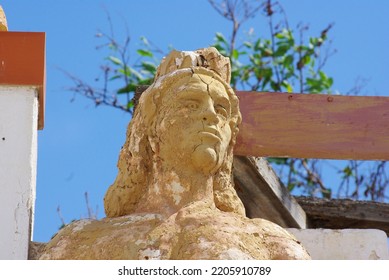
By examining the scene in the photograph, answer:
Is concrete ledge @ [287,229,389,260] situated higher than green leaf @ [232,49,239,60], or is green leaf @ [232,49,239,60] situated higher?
green leaf @ [232,49,239,60]

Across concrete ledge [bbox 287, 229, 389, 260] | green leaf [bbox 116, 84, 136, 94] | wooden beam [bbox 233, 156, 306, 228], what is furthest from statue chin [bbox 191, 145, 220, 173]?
green leaf [bbox 116, 84, 136, 94]

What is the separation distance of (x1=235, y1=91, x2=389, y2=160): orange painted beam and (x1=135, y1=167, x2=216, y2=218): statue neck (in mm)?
1472

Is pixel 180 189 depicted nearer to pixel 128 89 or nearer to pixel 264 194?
pixel 264 194

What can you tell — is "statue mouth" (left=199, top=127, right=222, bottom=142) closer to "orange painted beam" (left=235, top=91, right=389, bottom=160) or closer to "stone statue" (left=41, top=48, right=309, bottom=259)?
"stone statue" (left=41, top=48, right=309, bottom=259)

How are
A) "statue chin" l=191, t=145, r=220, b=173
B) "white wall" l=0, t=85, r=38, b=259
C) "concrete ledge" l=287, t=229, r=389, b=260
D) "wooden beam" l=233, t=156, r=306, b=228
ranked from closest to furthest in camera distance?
"statue chin" l=191, t=145, r=220, b=173 → "white wall" l=0, t=85, r=38, b=259 → "concrete ledge" l=287, t=229, r=389, b=260 → "wooden beam" l=233, t=156, r=306, b=228

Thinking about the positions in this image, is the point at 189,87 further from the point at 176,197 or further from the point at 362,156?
the point at 362,156

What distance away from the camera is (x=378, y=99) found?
9.24 m

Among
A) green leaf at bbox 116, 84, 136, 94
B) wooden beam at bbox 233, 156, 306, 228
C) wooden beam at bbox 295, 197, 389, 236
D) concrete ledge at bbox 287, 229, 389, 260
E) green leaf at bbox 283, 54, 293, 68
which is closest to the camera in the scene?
concrete ledge at bbox 287, 229, 389, 260

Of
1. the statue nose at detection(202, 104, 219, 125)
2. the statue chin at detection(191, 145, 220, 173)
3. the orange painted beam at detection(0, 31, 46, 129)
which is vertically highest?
the orange painted beam at detection(0, 31, 46, 129)

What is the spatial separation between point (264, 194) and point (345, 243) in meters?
0.72

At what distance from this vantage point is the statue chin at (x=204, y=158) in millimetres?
7496

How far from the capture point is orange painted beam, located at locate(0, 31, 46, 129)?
8688 millimetres

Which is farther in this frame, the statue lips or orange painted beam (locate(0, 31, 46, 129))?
orange painted beam (locate(0, 31, 46, 129))

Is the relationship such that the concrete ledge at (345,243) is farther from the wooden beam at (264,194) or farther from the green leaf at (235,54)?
the green leaf at (235,54)
